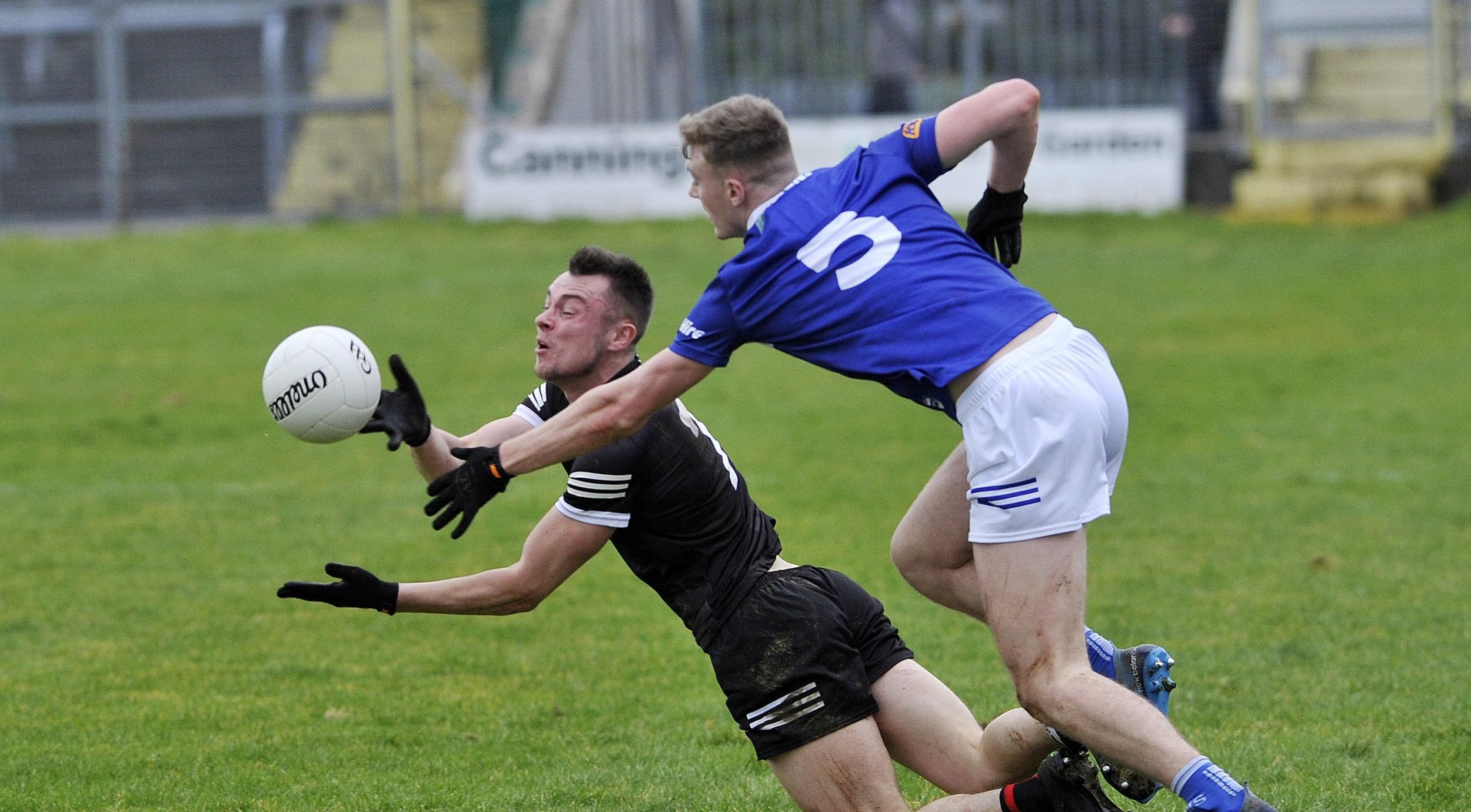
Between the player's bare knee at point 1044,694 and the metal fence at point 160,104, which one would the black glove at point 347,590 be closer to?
the player's bare knee at point 1044,694

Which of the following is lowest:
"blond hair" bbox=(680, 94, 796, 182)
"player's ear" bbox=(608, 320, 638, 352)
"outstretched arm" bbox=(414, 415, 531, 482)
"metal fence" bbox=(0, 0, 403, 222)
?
"outstretched arm" bbox=(414, 415, 531, 482)

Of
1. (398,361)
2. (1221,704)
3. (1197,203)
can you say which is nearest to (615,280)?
(398,361)

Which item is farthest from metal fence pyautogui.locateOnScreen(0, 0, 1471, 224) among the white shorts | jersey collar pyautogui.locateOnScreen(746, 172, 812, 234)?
the white shorts

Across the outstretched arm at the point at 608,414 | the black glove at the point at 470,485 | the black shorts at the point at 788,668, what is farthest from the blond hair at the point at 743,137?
the black shorts at the point at 788,668

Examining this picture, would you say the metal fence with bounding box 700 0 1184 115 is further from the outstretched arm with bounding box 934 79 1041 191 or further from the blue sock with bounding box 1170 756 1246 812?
the blue sock with bounding box 1170 756 1246 812

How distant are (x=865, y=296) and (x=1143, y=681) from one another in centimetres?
125

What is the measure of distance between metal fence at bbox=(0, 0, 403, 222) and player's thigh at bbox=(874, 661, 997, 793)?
808 inches

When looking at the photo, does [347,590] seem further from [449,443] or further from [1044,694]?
[1044,694]

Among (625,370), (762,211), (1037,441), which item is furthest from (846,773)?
(762,211)

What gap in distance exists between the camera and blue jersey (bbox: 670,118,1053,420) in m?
4.41

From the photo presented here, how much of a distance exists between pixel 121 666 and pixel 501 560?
2.42 meters

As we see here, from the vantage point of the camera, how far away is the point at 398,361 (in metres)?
4.92

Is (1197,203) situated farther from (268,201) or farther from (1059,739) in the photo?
(1059,739)

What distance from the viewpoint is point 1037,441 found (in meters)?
4.32
